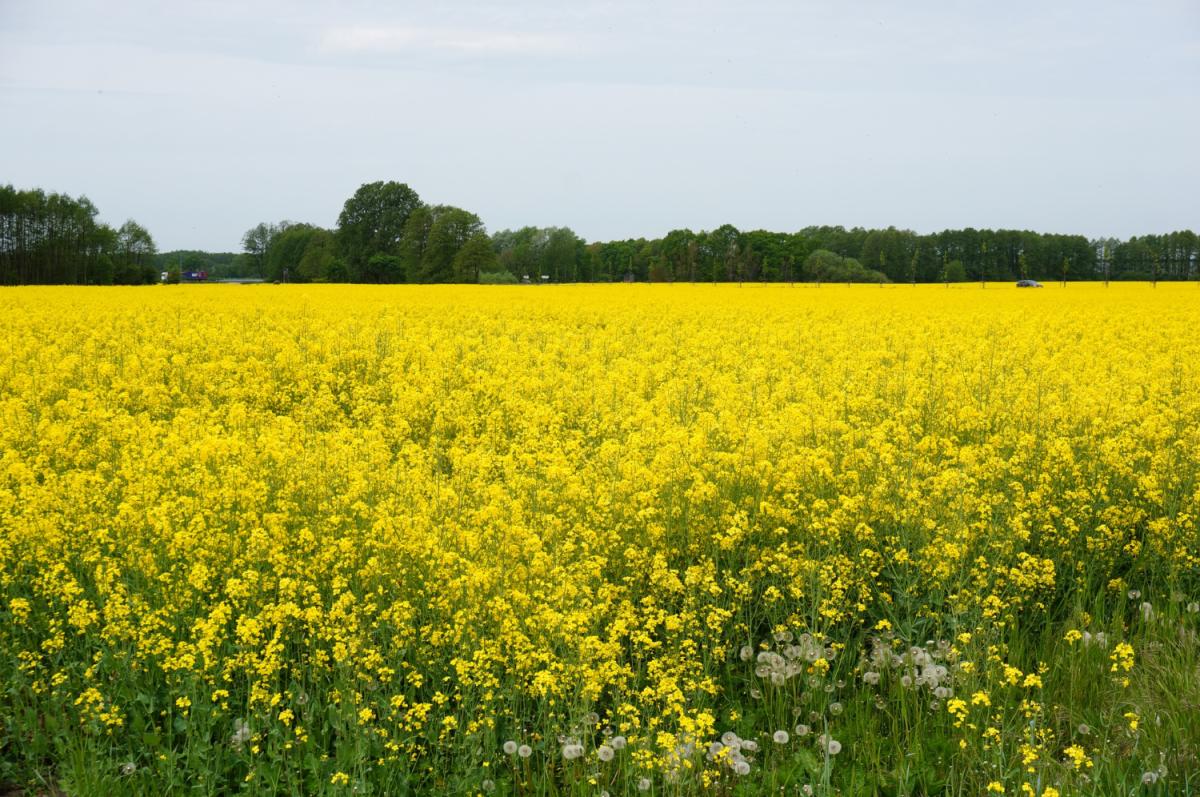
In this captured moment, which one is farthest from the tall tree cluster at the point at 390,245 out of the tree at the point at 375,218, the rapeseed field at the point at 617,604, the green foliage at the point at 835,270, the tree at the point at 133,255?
the rapeseed field at the point at 617,604

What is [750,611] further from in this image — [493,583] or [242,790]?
[242,790]

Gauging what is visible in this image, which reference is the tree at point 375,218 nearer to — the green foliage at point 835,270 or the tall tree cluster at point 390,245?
the tall tree cluster at point 390,245

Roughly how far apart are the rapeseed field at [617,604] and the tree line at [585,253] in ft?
201

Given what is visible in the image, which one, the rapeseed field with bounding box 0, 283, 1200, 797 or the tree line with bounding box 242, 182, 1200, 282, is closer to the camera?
the rapeseed field with bounding box 0, 283, 1200, 797

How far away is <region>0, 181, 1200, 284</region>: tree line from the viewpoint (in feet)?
235

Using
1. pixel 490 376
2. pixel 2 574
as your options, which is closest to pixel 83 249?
pixel 490 376

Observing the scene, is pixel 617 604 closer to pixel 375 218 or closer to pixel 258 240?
pixel 375 218

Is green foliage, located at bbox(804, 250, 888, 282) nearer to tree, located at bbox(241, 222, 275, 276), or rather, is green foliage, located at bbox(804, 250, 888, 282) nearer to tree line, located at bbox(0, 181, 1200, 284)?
tree line, located at bbox(0, 181, 1200, 284)

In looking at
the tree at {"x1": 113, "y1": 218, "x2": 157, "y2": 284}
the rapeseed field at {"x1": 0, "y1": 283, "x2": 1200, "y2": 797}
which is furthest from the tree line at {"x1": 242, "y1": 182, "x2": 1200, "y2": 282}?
the rapeseed field at {"x1": 0, "y1": 283, "x2": 1200, "y2": 797}

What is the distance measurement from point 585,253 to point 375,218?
20514mm

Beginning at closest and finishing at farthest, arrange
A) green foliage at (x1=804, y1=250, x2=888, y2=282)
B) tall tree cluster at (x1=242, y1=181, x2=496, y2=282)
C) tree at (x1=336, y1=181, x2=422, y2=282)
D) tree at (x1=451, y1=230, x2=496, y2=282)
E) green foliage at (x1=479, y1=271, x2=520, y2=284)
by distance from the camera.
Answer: green foliage at (x1=479, y1=271, x2=520, y2=284) < green foliage at (x1=804, y1=250, x2=888, y2=282) < tree at (x1=451, y1=230, x2=496, y2=282) < tall tree cluster at (x1=242, y1=181, x2=496, y2=282) < tree at (x1=336, y1=181, x2=422, y2=282)

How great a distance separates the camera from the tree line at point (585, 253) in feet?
235

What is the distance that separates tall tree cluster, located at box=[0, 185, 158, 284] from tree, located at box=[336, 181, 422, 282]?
59.2 ft

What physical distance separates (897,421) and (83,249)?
7964cm
